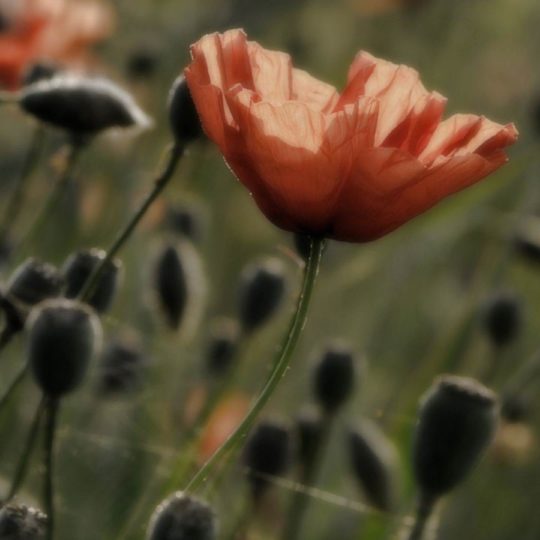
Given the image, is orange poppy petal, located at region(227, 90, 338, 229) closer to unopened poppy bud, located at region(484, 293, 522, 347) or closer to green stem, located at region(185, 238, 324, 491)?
green stem, located at region(185, 238, 324, 491)

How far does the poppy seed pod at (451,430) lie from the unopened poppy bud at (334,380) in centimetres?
30

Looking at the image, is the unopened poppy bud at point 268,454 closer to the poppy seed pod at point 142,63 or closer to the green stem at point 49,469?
the green stem at point 49,469

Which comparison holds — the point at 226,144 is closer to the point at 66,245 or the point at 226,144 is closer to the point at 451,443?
the point at 451,443

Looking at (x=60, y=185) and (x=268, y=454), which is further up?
(x=60, y=185)

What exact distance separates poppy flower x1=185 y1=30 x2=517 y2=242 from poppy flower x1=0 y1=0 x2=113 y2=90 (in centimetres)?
73

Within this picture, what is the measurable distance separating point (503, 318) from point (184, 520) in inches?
31.0

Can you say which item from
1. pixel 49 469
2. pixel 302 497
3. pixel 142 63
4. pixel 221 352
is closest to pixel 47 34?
pixel 142 63

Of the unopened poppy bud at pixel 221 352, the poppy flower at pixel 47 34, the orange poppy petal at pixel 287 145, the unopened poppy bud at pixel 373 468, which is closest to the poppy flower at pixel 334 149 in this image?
the orange poppy petal at pixel 287 145

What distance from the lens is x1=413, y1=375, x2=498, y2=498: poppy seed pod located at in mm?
722

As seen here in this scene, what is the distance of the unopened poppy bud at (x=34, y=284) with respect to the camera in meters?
0.73

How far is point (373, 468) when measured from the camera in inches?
42.3

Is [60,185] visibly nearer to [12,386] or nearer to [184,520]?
[12,386]

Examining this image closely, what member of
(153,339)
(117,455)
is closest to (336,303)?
(153,339)

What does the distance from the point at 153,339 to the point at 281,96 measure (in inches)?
26.8
